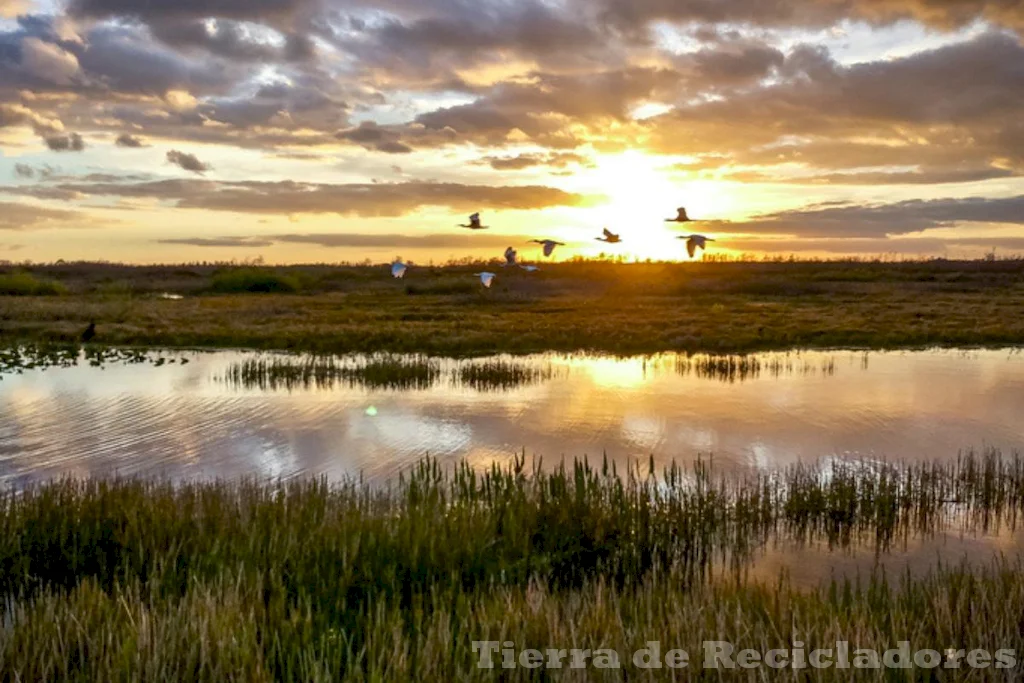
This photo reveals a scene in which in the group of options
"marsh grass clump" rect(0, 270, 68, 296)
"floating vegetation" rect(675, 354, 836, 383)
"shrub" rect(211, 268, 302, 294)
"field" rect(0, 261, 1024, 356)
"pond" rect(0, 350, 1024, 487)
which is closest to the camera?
"pond" rect(0, 350, 1024, 487)

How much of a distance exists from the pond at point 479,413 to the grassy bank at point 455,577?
5.34ft

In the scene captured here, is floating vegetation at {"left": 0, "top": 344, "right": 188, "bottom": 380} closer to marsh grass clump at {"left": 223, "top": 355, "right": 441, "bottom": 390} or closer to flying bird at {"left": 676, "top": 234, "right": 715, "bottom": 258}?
marsh grass clump at {"left": 223, "top": 355, "right": 441, "bottom": 390}

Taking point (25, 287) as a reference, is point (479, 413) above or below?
below

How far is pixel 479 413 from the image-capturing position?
18359 mm

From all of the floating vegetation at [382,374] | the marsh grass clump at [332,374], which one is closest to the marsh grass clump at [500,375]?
the floating vegetation at [382,374]

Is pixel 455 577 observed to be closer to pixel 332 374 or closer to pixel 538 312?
pixel 332 374

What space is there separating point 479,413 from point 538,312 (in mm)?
23741

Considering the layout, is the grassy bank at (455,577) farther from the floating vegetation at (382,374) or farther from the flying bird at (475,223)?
the floating vegetation at (382,374)

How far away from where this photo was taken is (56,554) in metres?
8.18

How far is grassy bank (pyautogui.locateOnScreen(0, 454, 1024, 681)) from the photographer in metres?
5.77

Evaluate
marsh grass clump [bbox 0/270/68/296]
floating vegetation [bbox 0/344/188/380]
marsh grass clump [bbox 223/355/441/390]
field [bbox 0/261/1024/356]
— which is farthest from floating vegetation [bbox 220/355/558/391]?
marsh grass clump [bbox 0/270/68/296]

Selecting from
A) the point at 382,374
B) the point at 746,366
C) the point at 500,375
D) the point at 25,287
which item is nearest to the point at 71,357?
the point at 382,374

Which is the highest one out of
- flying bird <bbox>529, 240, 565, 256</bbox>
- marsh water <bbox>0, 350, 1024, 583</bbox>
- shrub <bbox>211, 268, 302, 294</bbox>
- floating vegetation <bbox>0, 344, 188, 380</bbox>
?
flying bird <bbox>529, 240, 565, 256</bbox>

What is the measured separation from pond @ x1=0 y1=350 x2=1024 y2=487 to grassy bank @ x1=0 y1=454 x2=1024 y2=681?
1.63 metres
